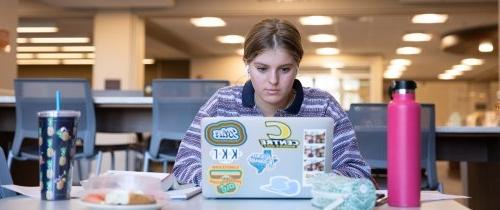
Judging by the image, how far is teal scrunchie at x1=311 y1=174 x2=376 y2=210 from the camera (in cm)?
87

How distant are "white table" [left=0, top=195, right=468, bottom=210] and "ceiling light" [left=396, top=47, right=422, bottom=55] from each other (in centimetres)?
893

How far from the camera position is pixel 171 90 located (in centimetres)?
330

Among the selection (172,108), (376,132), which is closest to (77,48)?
(172,108)

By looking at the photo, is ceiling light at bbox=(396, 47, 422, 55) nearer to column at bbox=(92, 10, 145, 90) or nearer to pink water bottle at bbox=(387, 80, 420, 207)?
column at bbox=(92, 10, 145, 90)

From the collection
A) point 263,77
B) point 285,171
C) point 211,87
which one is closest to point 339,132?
point 263,77

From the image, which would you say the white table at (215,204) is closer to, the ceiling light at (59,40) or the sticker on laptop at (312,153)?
the sticker on laptop at (312,153)

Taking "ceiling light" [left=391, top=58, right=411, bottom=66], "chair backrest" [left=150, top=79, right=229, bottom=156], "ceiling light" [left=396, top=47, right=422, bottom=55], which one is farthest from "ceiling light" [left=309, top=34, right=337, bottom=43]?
"chair backrest" [left=150, top=79, right=229, bottom=156]

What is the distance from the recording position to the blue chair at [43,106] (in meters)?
3.31

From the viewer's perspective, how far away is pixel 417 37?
27.5 ft

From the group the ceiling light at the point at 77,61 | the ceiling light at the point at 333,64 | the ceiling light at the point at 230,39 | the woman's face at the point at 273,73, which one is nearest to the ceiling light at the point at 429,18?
the ceiling light at the point at 230,39

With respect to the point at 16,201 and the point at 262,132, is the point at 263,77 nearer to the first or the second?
the point at 262,132

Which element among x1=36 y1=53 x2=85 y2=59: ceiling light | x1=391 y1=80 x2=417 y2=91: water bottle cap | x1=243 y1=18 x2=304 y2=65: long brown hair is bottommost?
x1=391 y1=80 x2=417 y2=91: water bottle cap

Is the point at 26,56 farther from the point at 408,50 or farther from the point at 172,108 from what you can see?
the point at 172,108

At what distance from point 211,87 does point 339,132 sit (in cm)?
187
